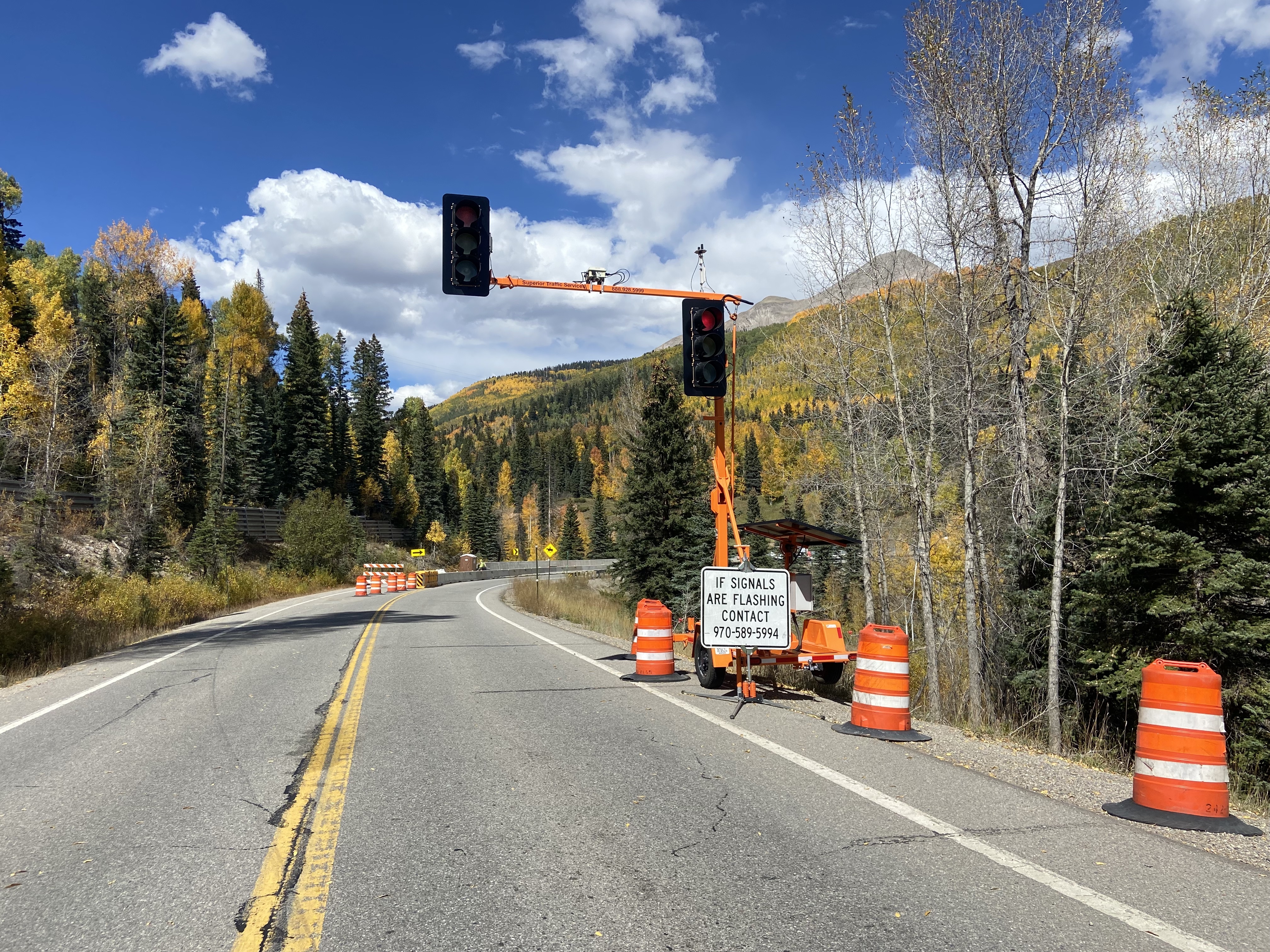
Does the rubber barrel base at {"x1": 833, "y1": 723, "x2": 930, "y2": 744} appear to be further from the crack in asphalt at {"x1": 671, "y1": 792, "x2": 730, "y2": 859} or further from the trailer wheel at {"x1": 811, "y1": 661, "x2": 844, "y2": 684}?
the trailer wheel at {"x1": 811, "y1": 661, "x2": 844, "y2": 684}

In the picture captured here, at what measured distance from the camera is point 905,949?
3.16 meters

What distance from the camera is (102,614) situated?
61.7ft

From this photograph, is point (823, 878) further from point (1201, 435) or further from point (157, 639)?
point (157, 639)

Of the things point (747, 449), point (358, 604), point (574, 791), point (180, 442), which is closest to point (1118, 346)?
point (574, 791)

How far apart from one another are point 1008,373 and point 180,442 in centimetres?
4890

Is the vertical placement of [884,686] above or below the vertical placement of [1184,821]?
above

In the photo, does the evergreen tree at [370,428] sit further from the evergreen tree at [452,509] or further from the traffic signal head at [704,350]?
the traffic signal head at [704,350]

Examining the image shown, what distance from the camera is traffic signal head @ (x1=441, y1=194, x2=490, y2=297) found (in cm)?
977

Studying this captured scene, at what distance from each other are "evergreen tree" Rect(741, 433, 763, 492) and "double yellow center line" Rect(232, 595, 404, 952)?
9558cm

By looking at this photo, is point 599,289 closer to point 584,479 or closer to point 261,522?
point 261,522

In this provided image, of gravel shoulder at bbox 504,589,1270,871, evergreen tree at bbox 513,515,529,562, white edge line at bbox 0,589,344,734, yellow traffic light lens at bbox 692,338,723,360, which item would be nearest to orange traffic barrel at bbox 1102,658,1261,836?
gravel shoulder at bbox 504,589,1270,871

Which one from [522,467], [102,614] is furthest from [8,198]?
[522,467]

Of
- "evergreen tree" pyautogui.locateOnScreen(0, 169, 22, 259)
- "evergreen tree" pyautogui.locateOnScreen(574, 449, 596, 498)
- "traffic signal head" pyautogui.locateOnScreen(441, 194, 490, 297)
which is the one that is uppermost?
"evergreen tree" pyautogui.locateOnScreen(0, 169, 22, 259)

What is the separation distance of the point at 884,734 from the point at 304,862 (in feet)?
16.8
